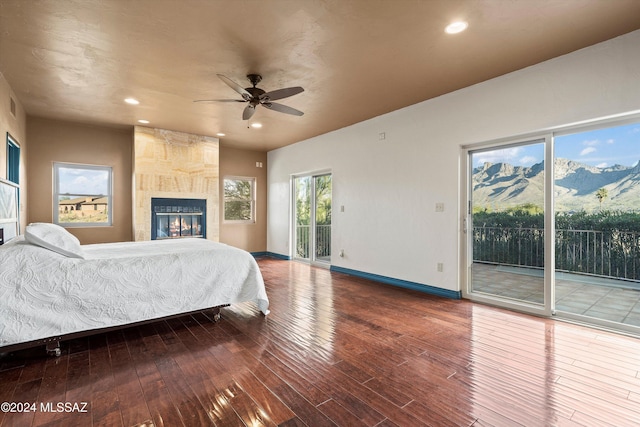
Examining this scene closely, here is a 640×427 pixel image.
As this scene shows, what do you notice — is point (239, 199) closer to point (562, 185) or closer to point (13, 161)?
point (13, 161)

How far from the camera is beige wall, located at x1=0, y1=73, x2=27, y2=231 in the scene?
3.47 metres

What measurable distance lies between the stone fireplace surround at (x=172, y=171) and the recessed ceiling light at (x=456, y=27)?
5.02m

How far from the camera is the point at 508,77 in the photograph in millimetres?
3428

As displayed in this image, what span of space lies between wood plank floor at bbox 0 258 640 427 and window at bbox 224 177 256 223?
4310mm

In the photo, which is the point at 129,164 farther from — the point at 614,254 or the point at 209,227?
the point at 614,254

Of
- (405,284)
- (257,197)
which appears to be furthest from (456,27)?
(257,197)

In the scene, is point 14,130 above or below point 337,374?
above

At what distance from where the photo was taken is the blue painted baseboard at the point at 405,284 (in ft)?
13.1

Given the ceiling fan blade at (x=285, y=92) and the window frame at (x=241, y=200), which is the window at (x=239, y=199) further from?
the ceiling fan blade at (x=285, y=92)

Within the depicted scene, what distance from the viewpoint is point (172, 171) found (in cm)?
579

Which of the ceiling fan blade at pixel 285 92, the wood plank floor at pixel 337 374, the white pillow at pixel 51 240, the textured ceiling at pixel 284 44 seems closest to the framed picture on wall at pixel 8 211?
the white pillow at pixel 51 240

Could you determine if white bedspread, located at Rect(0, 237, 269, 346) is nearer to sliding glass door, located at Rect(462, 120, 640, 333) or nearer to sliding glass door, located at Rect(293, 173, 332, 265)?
sliding glass door, located at Rect(462, 120, 640, 333)

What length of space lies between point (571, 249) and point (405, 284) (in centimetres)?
205

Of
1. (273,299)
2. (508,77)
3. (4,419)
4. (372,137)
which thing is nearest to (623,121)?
(508,77)
